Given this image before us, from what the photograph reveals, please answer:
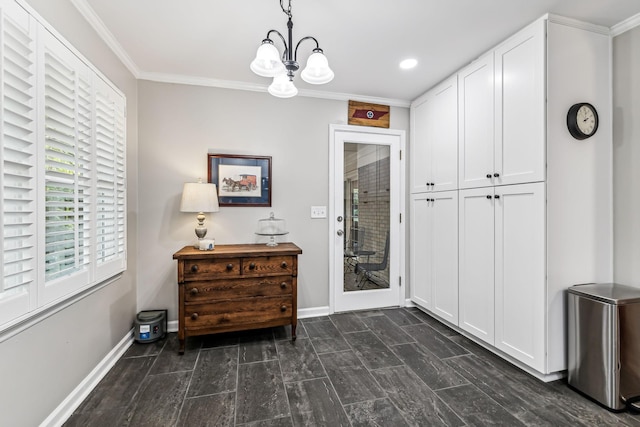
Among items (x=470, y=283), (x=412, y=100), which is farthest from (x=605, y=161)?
(x=412, y=100)

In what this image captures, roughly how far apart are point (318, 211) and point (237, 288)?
1206 millimetres

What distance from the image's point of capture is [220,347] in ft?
8.14

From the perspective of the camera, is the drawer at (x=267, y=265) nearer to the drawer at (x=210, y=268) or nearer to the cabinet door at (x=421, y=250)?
the drawer at (x=210, y=268)

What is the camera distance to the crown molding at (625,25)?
193cm

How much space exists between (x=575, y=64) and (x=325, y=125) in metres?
2.11

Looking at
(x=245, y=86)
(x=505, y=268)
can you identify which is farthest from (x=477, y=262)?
(x=245, y=86)

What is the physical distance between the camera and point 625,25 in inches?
78.0

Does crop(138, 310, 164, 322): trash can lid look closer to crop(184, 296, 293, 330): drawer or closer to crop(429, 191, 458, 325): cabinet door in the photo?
crop(184, 296, 293, 330): drawer

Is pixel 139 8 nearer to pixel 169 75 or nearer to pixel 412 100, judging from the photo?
pixel 169 75

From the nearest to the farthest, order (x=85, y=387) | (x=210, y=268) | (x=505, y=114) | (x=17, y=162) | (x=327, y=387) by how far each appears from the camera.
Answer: (x=17, y=162), (x=85, y=387), (x=327, y=387), (x=505, y=114), (x=210, y=268)

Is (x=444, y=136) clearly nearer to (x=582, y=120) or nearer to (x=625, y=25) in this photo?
(x=582, y=120)

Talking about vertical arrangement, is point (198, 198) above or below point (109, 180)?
below

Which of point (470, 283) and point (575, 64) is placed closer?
point (575, 64)

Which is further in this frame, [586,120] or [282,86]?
[586,120]
